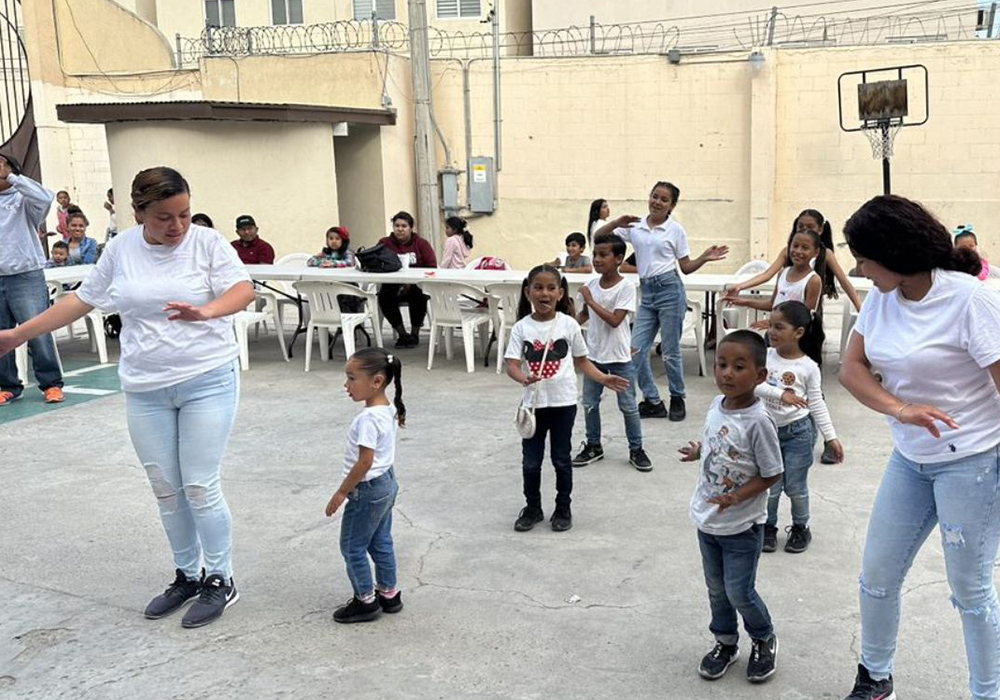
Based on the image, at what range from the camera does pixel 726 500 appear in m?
3.25

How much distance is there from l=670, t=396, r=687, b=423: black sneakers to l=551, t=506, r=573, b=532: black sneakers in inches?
88.7

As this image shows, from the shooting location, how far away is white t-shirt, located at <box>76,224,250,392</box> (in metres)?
3.76

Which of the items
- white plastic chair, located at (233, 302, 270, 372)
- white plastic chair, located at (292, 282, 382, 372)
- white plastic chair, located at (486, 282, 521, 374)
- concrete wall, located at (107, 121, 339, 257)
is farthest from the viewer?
concrete wall, located at (107, 121, 339, 257)

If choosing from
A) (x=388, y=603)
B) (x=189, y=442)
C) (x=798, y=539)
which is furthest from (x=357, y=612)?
(x=798, y=539)

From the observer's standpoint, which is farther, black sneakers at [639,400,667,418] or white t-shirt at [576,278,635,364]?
black sneakers at [639,400,667,418]

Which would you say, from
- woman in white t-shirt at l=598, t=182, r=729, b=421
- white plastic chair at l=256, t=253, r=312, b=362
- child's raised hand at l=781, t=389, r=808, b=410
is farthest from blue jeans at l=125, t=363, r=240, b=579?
white plastic chair at l=256, t=253, r=312, b=362

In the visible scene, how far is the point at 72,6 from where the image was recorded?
51.8 ft

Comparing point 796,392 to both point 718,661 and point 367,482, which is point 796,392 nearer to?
point 718,661

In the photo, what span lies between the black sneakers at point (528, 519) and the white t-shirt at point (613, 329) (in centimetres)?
125

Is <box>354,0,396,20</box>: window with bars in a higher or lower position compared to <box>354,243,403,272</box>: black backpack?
higher

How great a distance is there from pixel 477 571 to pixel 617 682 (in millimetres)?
1145

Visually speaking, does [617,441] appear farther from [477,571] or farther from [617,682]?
[617,682]

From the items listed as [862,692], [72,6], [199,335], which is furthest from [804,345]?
[72,6]

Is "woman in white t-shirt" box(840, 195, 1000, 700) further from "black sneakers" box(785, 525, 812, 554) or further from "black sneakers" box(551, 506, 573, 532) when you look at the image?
"black sneakers" box(551, 506, 573, 532)
